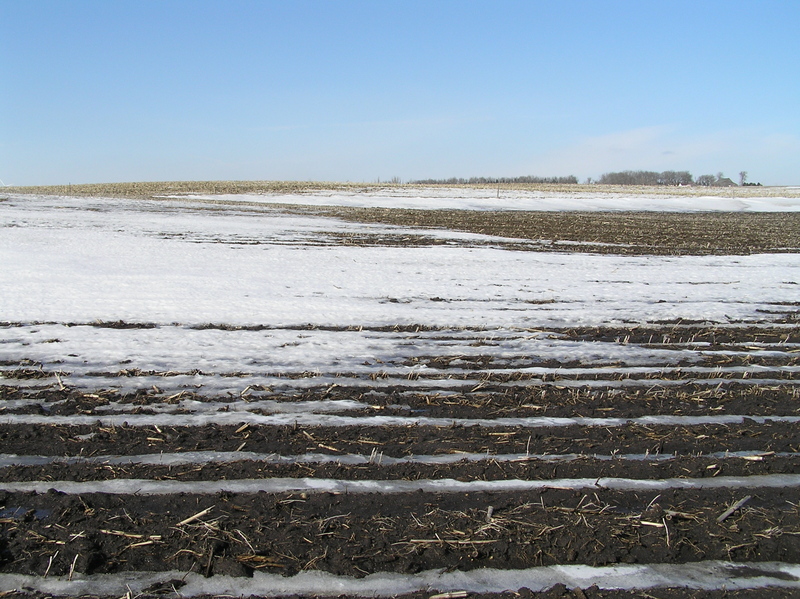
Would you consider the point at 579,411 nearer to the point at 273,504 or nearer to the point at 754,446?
the point at 754,446

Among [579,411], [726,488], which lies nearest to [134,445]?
[579,411]

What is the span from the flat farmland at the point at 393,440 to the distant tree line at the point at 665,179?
122651 mm

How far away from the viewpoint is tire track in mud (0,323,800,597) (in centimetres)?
306

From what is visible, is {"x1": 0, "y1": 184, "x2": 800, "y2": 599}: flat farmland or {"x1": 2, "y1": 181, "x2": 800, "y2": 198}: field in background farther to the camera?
{"x1": 2, "y1": 181, "x2": 800, "y2": 198}: field in background

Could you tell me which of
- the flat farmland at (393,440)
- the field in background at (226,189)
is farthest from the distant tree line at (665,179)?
the flat farmland at (393,440)

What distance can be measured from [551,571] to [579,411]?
2212mm

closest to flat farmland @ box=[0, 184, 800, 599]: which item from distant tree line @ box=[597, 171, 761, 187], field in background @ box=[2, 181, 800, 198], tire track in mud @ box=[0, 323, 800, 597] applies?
tire track in mud @ box=[0, 323, 800, 597]

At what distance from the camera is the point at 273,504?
11.3 feet

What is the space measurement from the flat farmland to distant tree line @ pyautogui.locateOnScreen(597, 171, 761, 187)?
123 meters

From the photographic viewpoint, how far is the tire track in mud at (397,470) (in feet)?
10.0

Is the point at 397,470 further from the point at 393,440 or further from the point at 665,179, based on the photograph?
the point at 665,179

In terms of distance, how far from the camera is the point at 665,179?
124 metres

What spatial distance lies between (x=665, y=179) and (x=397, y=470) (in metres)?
136

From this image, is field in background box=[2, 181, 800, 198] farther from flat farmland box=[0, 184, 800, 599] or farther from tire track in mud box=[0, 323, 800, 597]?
tire track in mud box=[0, 323, 800, 597]
